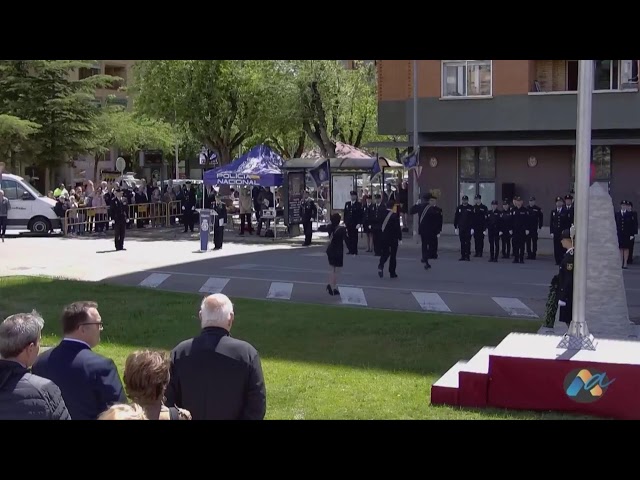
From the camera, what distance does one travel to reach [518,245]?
25.3 meters

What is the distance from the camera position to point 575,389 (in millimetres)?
9266

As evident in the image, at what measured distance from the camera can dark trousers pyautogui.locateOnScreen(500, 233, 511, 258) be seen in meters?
25.9

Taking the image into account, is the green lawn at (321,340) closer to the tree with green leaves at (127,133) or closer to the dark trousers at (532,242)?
the dark trousers at (532,242)

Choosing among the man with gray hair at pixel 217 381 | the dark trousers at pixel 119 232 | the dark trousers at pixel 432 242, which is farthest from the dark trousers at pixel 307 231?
the man with gray hair at pixel 217 381

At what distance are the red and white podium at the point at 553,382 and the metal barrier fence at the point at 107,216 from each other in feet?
84.6

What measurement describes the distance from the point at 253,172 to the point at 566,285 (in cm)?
2185

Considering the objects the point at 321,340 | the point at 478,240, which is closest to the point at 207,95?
the point at 478,240

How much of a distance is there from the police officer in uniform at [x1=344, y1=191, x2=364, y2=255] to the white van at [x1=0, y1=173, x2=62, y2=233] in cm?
1142

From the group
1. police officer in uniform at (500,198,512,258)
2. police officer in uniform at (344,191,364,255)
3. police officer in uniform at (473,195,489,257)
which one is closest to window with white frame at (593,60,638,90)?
police officer in uniform at (500,198,512,258)

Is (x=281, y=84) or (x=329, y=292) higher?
(x=281, y=84)

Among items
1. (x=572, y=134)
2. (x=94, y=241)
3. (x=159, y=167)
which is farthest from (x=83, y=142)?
(x=159, y=167)

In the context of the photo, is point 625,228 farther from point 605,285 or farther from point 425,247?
point 605,285
